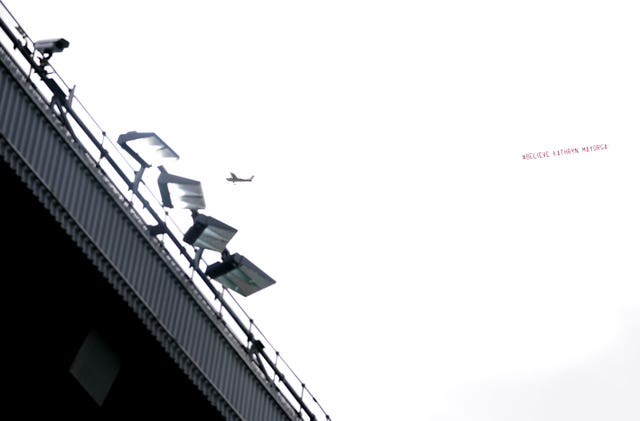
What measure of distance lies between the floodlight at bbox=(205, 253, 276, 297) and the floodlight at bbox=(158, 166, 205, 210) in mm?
1712

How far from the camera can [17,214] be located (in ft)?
81.4

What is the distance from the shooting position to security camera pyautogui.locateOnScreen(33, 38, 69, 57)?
29500 mm

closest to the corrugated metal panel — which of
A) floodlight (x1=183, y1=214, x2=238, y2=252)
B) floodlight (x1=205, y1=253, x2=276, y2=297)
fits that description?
floodlight (x1=205, y1=253, x2=276, y2=297)

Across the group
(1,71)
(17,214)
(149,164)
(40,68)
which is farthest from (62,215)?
(149,164)

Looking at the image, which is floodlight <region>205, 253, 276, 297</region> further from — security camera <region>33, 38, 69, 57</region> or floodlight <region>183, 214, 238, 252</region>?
security camera <region>33, 38, 69, 57</region>

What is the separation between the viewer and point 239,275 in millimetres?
33844

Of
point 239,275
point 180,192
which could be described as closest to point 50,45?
point 180,192

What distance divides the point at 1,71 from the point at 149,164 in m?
8.07

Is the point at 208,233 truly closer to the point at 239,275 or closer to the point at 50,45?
the point at 239,275

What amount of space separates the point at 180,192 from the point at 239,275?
9.36 ft

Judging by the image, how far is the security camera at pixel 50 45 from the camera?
2950cm

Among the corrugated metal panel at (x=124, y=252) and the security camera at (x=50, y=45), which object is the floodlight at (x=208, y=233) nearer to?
the corrugated metal panel at (x=124, y=252)

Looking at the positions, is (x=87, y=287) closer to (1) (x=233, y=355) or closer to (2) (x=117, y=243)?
(2) (x=117, y=243)

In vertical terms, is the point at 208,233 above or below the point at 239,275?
above
